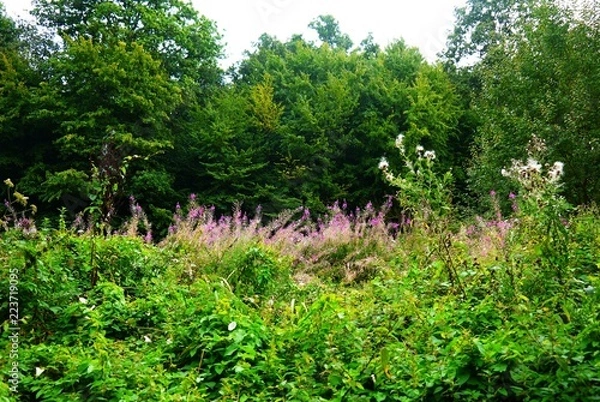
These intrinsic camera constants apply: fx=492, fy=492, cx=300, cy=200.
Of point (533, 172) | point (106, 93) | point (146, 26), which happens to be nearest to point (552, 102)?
point (533, 172)

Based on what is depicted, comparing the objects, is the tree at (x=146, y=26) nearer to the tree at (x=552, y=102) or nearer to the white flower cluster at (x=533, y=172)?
the tree at (x=552, y=102)

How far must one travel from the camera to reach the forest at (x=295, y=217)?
7.08 feet

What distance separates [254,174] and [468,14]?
12.3 m

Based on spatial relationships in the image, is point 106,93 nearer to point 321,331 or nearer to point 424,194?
point 424,194

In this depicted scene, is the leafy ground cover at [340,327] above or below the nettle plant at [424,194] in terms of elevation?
below

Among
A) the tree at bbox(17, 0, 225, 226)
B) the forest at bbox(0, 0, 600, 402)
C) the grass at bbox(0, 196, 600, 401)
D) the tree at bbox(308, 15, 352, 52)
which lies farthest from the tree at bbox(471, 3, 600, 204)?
the tree at bbox(308, 15, 352, 52)

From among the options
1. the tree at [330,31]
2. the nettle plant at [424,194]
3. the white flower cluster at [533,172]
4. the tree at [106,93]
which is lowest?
the nettle plant at [424,194]

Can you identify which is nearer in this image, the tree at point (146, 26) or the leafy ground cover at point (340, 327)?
the leafy ground cover at point (340, 327)

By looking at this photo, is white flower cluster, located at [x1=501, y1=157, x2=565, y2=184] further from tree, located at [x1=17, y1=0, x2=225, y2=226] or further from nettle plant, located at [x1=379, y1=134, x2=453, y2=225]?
tree, located at [x1=17, y1=0, x2=225, y2=226]

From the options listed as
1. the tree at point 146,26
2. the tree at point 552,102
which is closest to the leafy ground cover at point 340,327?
the tree at point 552,102

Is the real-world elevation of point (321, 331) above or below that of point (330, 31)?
below

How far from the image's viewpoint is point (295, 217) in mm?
14531

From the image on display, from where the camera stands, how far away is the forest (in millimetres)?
2158

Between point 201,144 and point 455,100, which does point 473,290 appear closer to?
point 201,144
